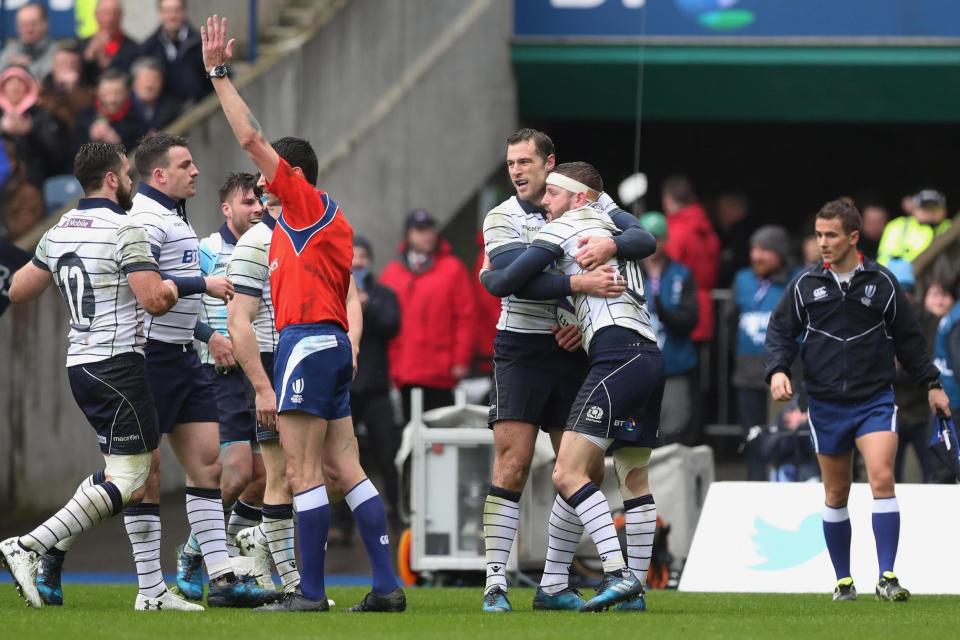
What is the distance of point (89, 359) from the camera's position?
8719mm

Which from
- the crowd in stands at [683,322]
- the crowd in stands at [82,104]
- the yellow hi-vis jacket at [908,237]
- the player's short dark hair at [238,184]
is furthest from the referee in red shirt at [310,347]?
the yellow hi-vis jacket at [908,237]

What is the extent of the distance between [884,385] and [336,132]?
8907mm

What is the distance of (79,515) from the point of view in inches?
346

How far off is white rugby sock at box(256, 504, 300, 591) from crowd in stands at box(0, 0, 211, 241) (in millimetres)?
7711

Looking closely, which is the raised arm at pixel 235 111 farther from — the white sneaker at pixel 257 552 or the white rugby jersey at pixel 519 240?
A: the white sneaker at pixel 257 552

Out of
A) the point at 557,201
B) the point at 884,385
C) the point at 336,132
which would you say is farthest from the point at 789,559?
the point at 336,132

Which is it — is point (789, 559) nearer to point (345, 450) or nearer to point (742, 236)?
point (345, 450)

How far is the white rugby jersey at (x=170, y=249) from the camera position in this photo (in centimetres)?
913

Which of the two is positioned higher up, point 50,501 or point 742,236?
point 742,236

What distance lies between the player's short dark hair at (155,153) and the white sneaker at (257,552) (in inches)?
80.5

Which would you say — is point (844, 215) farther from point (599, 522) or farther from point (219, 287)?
point (219, 287)

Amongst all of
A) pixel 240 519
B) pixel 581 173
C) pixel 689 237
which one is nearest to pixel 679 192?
pixel 689 237

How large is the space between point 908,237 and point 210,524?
9.16 m

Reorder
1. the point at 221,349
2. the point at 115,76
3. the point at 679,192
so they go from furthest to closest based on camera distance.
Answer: the point at 679,192
the point at 115,76
the point at 221,349
